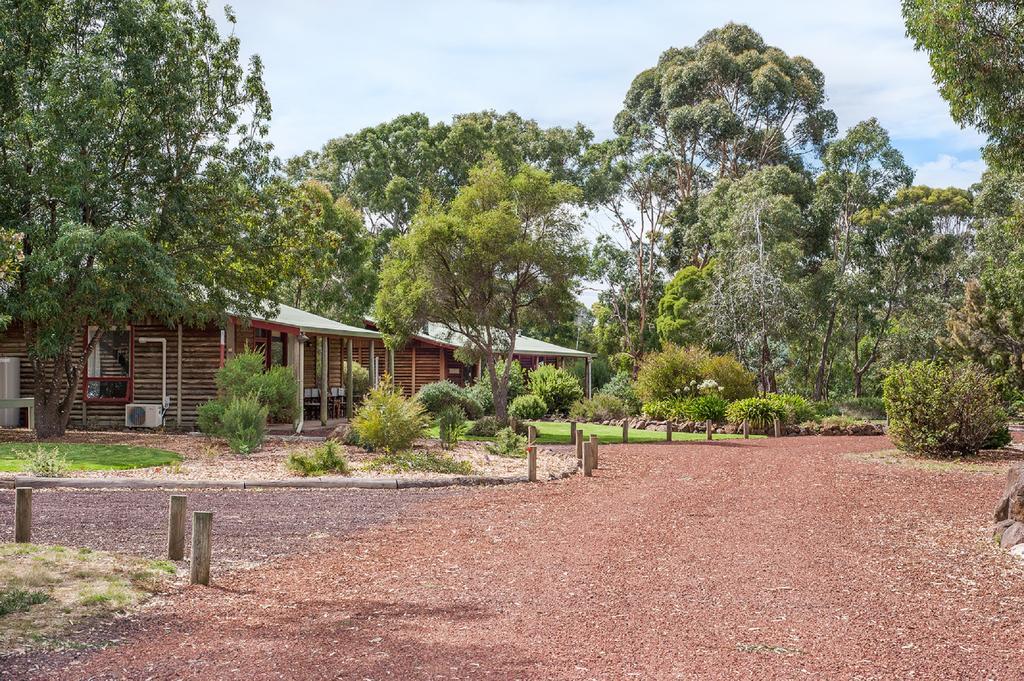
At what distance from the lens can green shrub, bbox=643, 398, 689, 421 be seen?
27.4m

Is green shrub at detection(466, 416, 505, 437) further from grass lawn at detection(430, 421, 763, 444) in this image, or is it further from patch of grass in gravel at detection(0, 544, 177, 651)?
patch of grass in gravel at detection(0, 544, 177, 651)

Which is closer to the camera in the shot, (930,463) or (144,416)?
(930,463)

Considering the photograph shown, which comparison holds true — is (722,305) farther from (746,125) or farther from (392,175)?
(392,175)

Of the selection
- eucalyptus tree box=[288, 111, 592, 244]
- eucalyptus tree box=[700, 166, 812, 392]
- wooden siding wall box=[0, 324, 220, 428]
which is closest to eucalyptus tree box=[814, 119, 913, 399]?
eucalyptus tree box=[700, 166, 812, 392]

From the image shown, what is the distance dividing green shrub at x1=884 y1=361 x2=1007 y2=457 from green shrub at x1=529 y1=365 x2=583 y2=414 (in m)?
15.8

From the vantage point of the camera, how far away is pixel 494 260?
78.4ft

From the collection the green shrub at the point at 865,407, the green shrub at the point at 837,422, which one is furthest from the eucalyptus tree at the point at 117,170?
Answer: the green shrub at the point at 865,407

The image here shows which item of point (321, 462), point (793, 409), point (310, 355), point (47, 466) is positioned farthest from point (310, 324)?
point (793, 409)

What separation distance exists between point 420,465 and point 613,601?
325 inches

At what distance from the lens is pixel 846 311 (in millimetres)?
39500

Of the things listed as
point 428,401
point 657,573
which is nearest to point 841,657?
point 657,573

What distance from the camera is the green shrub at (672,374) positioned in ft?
95.3

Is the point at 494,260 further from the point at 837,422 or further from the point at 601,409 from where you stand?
the point at 837,422

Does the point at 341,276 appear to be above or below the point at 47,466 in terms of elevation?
above
